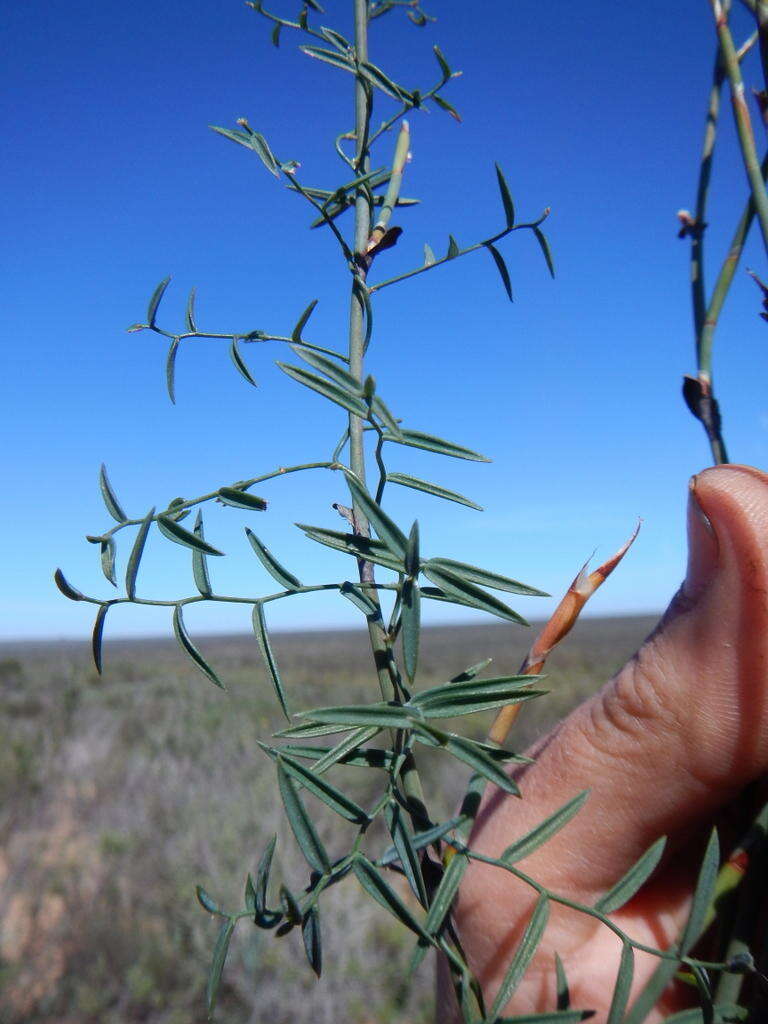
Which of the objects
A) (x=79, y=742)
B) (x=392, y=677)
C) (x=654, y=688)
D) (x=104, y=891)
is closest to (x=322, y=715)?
(x=392, y=677)

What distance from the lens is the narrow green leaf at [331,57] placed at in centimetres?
57

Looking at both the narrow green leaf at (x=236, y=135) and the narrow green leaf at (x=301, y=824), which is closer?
the narrow green leaf at (x=301, y=824)

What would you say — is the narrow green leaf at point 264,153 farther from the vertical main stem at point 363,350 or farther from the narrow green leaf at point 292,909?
the narrow green leaf at point 292,909

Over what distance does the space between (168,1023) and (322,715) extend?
4.02 metres

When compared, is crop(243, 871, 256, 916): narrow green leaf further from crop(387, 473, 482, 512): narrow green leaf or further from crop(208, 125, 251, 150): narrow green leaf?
crop(208, 125, 251, 150): narrow green leaf

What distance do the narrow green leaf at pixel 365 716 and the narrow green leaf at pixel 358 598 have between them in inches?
2.6

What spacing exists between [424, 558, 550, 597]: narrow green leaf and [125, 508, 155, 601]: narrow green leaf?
0.62 ft

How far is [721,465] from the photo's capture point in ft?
2.23

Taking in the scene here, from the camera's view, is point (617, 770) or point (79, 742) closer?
point (617, 770)

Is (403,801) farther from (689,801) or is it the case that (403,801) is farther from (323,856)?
(689,801)

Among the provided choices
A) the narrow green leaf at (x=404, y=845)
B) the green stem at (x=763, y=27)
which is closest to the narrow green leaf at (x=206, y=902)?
the narrow green leaf at (x=404, y=845)

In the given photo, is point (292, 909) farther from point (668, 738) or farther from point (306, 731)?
point (668, 738)

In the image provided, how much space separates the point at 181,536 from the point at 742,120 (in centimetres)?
53

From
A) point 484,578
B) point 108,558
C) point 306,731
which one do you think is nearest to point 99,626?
point 108,558
